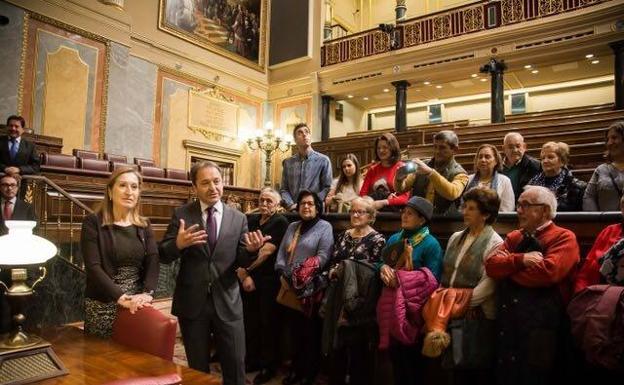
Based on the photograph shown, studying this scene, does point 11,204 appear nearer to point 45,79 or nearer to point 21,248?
point 21,248

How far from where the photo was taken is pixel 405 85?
10602 millimetres

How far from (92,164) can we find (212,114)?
4.40 metres

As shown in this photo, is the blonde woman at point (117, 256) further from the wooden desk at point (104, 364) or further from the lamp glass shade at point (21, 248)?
the lamp glass shade at point (21, 248)

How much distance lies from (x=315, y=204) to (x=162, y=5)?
8.34 m

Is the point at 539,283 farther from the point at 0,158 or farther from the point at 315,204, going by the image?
the point at 0,158

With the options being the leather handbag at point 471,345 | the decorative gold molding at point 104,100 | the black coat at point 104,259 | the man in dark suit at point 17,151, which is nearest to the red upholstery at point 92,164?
the man in dark suit at point 17,151

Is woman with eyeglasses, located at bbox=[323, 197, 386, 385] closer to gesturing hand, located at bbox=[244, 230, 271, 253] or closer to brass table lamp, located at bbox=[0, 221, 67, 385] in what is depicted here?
gesturing hand, located at bbox=[244, 230, 271, 253]

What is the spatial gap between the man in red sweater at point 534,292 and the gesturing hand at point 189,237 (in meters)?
1.31

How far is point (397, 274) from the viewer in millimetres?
2256

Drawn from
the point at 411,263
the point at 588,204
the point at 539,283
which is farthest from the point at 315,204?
the point at 588,204

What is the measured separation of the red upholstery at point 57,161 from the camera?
5699mm

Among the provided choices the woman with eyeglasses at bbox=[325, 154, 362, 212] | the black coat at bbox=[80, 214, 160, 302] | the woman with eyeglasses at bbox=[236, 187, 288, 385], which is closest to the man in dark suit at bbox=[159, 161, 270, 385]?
the black coat at bbox=[80, 214, 160, 302]

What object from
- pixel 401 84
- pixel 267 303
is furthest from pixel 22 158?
pixel 401 84

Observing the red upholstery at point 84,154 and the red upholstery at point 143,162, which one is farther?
the red upholstery at point 143,162
